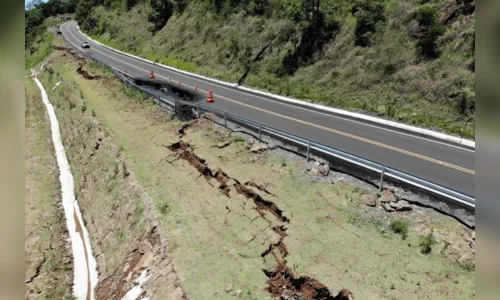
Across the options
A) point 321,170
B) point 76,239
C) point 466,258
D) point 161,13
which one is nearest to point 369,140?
point 321,170

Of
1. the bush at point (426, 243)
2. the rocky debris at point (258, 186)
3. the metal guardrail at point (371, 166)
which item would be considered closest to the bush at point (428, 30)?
the metal guardrail at point (371, 166)

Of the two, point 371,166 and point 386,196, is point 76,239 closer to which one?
point 371,166

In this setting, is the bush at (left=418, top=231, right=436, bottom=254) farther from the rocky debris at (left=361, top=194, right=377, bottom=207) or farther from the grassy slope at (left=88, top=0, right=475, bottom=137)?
the grassy slope at (left=88, top=0, right=475, bottom=137)

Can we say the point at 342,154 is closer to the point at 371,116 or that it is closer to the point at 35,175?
the point at 371,116

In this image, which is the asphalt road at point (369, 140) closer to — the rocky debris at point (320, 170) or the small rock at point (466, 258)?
the rocky debris at point (320, 170)

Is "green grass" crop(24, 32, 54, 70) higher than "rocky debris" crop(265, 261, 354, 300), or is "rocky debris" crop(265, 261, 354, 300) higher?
Answer: "green grass" crop(24, 32, 54, 70)

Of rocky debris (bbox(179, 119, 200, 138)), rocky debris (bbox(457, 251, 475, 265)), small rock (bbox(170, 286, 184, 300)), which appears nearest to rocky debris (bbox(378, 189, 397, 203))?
rocky debris (bbox(457, 251, 475, 265))

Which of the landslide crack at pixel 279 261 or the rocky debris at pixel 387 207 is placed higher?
the rocky debris at pixel 387 207
